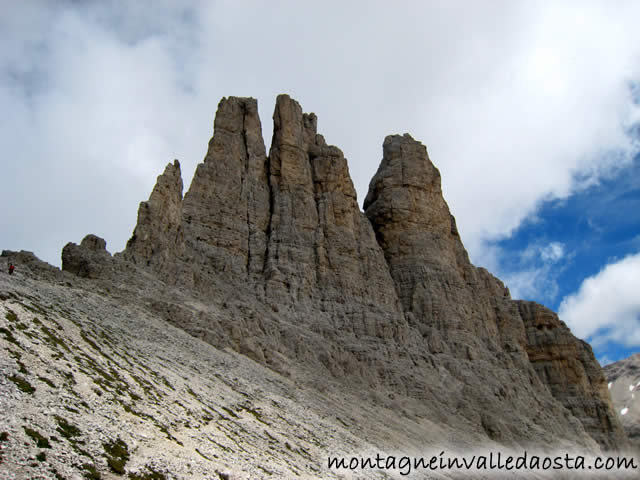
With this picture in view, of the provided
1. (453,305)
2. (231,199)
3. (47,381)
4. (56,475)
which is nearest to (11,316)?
(47,381)

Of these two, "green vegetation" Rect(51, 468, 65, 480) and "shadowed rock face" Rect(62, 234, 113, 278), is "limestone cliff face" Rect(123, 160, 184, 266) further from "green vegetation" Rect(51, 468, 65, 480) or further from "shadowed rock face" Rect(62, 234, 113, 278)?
"green vegetation" Rect(51, 468, 65, 480)

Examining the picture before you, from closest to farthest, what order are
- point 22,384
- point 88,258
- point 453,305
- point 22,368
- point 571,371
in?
point 22,384 → point 22,368 → point 88,258 → point 453,305 → point 571,371

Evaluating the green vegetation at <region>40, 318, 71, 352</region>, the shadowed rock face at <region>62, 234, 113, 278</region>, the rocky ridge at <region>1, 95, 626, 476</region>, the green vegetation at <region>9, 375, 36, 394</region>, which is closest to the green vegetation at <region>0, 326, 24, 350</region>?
the green vegetation at <region>40, 318, 71, 352</region>

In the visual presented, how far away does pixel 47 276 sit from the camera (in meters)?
36.4

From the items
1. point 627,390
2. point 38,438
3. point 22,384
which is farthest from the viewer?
point 627,390

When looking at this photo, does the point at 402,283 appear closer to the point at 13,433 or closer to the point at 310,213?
the point at 310,213

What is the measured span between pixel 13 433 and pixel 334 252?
4966cm

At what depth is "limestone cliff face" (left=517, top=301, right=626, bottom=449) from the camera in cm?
7712

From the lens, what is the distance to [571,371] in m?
80.5

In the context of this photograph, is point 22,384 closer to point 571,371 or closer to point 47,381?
point 47,381

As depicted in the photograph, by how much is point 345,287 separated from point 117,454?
4480 cm

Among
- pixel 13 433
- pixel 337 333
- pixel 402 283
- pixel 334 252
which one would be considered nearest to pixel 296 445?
pixel 13 433

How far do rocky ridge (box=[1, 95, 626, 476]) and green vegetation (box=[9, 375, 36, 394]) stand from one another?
19531mm

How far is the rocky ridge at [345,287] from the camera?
1847 inches
